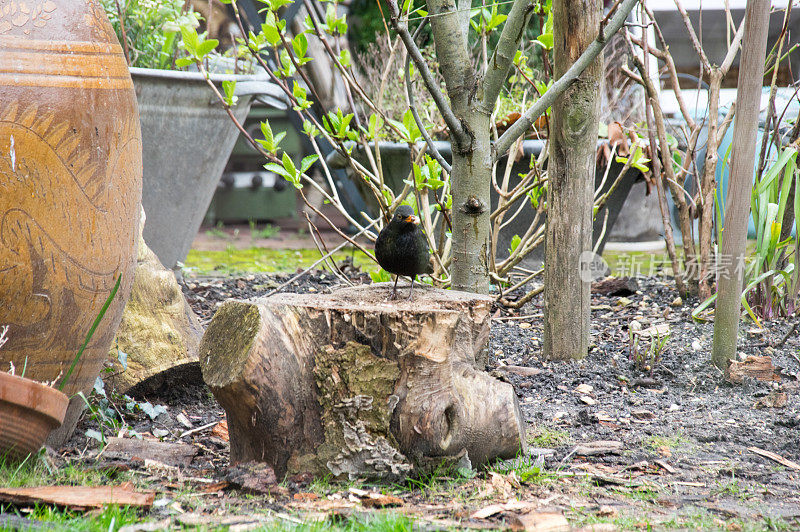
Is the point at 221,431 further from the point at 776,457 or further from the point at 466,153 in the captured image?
the point at 776,457

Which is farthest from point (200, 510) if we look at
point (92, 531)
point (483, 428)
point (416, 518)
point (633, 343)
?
point (633, 343)

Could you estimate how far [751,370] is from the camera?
8.90 ft

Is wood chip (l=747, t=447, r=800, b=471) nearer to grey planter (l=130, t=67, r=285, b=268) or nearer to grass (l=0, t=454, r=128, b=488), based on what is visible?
grass (l=0, t=454, r=128, b=488)

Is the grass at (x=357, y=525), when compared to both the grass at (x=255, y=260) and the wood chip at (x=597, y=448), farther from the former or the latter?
the grass at (x=255, y=260)

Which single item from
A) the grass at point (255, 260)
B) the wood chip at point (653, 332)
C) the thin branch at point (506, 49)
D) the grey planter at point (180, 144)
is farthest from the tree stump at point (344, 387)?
the grass at point (255, 260)

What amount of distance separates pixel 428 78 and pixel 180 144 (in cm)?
226

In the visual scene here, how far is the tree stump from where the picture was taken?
1885 mm

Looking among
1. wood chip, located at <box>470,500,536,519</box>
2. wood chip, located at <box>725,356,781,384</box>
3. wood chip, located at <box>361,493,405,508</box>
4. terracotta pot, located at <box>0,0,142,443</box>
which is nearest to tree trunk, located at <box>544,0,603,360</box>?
wood chip, located at <box>725,356,781,384</box>

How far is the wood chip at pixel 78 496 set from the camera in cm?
159

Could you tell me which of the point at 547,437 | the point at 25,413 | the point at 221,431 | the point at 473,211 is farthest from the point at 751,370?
the point at 25,413

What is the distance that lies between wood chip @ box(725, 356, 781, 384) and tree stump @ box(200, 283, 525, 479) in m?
1.28

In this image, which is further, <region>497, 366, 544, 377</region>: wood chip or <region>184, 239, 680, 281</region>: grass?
<region>184, 239, 680, 281</region>: grass

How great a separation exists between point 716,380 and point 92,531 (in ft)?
7.18

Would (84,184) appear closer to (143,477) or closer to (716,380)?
(143,477)
